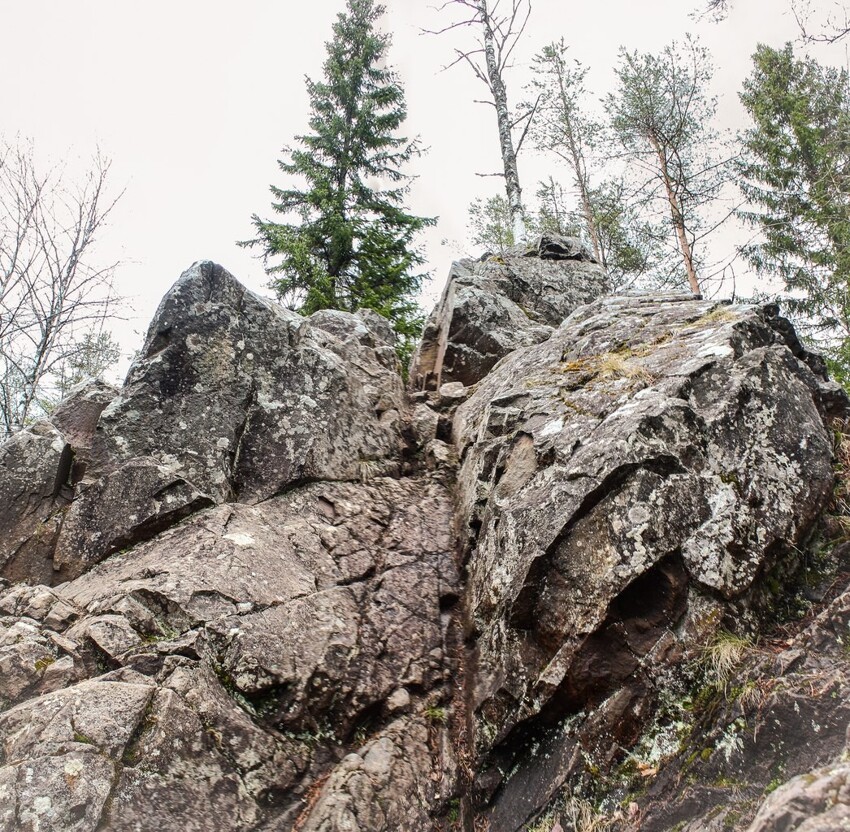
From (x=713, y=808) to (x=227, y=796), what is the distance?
3.25m

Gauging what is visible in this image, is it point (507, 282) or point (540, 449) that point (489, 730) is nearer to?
point (540, 449)

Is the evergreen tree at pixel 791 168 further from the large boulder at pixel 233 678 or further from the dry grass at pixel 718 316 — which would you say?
the large boulder at pixel 233 678

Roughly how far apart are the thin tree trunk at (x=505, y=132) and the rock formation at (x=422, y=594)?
7.50 meters

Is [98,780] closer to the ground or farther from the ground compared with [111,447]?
closer to the ground

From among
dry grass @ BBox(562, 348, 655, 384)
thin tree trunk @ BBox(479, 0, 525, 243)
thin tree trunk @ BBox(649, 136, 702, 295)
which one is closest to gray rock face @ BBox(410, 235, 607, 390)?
thin tree trunk @ BBox(479, 0, 525, 243)

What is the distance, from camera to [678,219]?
52.5 ft

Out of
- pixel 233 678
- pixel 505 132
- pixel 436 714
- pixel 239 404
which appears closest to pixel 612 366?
pixel 436 714

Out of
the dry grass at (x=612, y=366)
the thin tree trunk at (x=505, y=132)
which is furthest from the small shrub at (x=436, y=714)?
the thin tree trunk at (x=505, y=132)

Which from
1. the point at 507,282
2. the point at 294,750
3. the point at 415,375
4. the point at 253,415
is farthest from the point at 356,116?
the point at 294,750

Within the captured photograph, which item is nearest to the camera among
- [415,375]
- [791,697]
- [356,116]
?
[791,697]

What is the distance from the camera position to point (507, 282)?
1216 cm

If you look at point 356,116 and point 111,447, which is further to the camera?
point 356,116

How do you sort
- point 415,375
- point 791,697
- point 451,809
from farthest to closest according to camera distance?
point 415,375
point 451,809
point 791,697

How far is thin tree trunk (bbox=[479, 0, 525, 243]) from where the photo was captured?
47.6 feet
